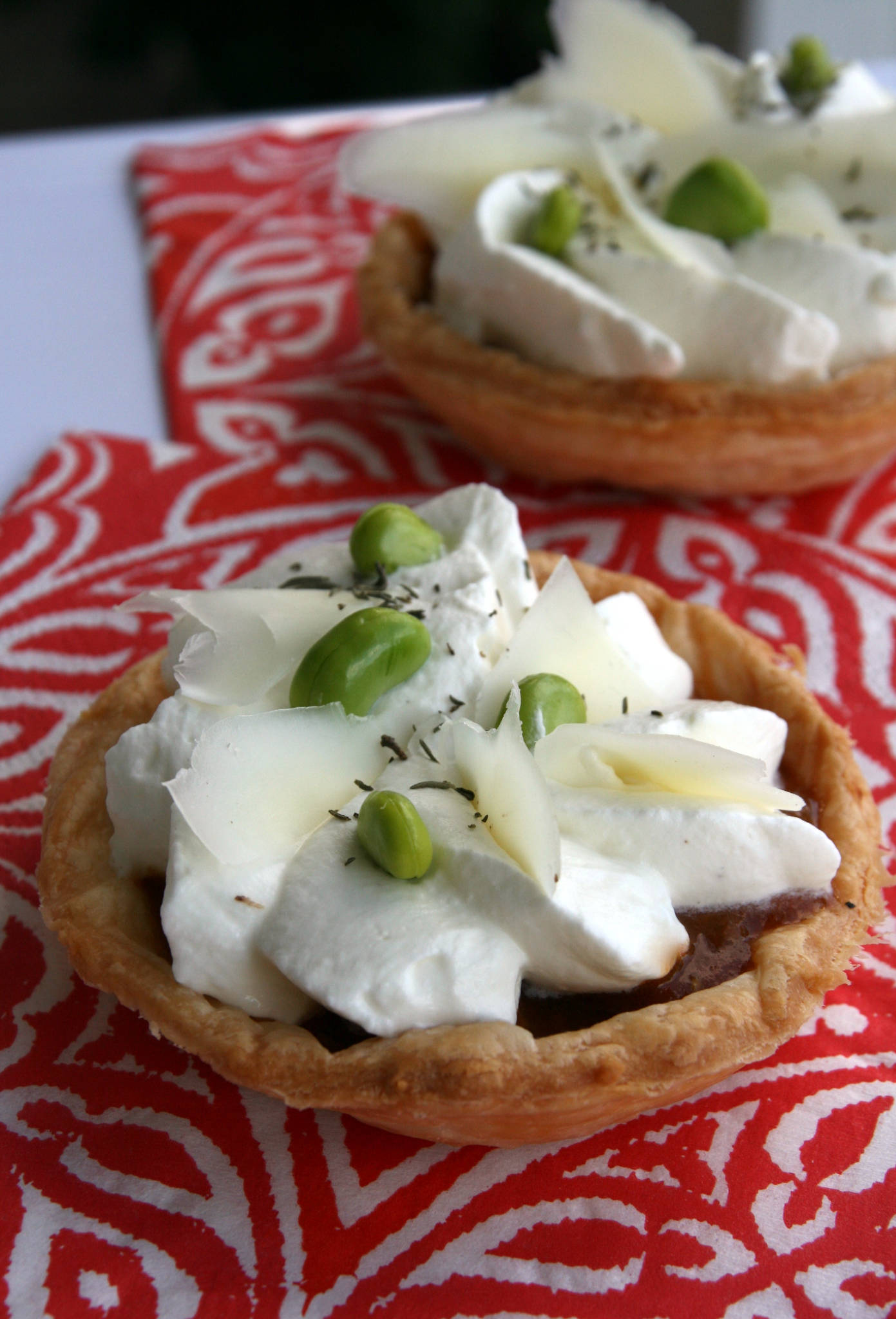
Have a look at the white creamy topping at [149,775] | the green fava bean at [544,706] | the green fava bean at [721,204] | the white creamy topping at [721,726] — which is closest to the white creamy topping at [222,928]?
the white creamy topping at [149,775]

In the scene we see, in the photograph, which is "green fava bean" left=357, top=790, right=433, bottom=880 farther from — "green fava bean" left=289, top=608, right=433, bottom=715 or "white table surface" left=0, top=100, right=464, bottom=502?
"white table surface" left=0, top=100, right=464, bottom=502

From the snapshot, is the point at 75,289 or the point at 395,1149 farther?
the point at 75,289

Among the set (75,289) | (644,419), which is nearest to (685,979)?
(644,419)

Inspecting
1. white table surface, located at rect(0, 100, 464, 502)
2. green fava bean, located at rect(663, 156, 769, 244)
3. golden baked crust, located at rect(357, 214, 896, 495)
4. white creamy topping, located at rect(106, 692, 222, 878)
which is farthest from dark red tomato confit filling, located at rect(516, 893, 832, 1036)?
white table surface, located at rect(0, 100, 464, 502)

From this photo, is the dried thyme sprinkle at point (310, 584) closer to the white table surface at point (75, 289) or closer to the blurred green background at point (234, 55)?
the white table surface at point (75, 289)

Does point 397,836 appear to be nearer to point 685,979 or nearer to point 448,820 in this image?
point 448,820

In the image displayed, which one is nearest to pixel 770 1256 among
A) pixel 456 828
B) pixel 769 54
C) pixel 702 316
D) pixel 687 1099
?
pixel 687 1099
